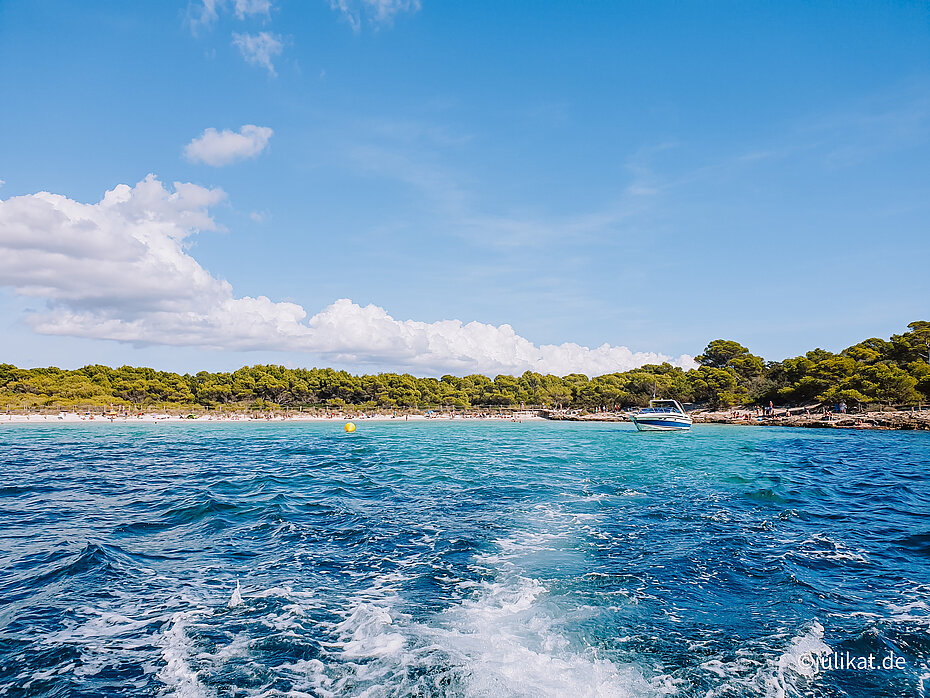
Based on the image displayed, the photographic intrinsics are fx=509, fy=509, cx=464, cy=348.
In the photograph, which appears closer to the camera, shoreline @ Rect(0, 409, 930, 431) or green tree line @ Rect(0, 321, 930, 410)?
shoreline @ Rect(0, 409, 930, 431)

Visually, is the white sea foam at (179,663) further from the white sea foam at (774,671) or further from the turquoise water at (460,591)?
the white sea foam at (774,671)

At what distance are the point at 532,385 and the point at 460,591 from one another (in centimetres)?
12723

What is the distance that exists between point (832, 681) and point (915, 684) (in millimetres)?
734

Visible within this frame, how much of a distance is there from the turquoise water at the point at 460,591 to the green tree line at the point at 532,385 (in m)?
70.2

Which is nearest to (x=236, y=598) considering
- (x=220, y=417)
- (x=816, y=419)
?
(x=816, y=419)

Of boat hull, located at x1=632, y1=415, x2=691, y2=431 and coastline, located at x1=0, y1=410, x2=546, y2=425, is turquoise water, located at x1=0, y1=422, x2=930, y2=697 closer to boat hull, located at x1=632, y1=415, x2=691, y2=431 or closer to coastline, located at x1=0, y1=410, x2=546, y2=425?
boat hull, located at x1=632, y1=415, x2=691, y2=431

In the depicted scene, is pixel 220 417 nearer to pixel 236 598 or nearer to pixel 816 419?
pixel 236 598

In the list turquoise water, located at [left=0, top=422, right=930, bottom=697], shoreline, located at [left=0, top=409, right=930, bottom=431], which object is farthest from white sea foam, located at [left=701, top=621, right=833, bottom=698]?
shoreline, located at [left=0, top=409, right=930, bottom=431]

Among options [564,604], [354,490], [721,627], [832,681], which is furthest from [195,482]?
[832,681]

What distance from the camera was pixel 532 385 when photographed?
133 metres

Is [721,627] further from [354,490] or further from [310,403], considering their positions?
[310,403]

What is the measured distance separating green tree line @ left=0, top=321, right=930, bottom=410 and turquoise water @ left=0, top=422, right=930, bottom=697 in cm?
7015

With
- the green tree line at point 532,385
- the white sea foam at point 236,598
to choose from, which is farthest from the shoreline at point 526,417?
the white sea foam at point 236,598

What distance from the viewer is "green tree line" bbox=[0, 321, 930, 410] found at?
71375 mm
